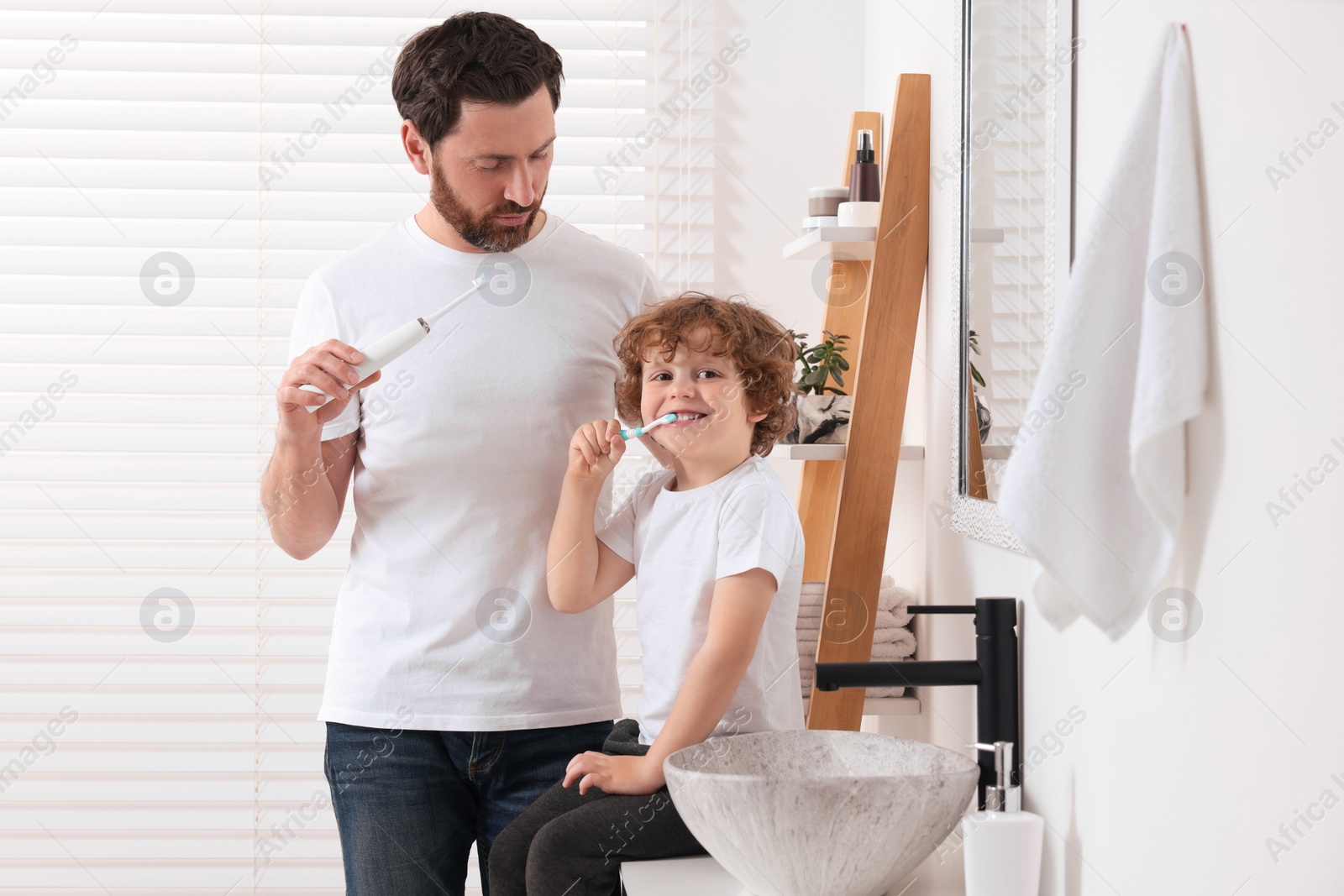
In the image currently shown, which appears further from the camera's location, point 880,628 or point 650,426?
point 880,628

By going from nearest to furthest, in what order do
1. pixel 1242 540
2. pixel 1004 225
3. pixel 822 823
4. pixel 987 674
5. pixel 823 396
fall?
pixel 1242 540
pixel 822 823
pixel 987 674
pixel 1004 225
pixel 823 396

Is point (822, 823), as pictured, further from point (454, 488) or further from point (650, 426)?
point (454, 488)

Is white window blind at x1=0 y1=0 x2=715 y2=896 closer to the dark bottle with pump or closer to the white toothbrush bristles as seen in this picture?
the dark bottle with pump

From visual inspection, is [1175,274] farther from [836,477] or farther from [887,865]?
[836,477]

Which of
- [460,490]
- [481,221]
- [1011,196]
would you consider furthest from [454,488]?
[1011,196]

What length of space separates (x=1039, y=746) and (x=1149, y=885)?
0.20 m

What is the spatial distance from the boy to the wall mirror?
Answer: 0.19 m

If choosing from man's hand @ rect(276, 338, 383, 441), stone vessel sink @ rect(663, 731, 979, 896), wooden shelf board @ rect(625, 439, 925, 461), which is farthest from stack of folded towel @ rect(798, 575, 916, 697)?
man's hand @ rect(276, 338, 383, 441)

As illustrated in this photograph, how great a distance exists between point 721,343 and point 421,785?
0.53 meters

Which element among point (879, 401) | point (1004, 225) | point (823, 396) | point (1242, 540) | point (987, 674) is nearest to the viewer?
point (1242, 540)

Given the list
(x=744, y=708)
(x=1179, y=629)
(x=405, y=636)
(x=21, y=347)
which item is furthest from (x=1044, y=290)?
(x=21, y=347)

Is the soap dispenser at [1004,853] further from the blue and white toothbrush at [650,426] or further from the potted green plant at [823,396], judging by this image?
the potted green plant at [823,396]

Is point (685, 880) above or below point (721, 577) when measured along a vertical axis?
below

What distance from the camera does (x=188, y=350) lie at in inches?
68.8
